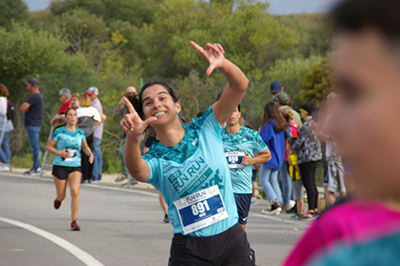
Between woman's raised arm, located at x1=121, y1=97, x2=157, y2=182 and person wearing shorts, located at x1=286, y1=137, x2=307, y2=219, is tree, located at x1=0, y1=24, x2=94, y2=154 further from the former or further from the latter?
woman's raised arm, located at x1=121, y1=97, x2=157, y2=182

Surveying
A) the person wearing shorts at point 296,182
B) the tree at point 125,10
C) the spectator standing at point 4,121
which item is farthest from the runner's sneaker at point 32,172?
the tree at point 125,10

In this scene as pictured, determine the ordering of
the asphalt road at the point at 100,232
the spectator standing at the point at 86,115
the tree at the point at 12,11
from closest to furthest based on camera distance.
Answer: the asphalt road at the point at 100,232 → the spectator standing at the point at 86,115 → the tree at the point at 12,11

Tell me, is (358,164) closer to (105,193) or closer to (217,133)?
(217,133)

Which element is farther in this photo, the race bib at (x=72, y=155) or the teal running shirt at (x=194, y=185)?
the race bib at (x=72, y=155)

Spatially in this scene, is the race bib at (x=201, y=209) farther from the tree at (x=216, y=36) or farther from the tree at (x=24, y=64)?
the tree at (x=216, y=36)

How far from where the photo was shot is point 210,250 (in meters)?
2.59

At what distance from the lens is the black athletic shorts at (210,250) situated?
2.58 metres

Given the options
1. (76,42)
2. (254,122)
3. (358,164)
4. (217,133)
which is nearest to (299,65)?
(254,122)

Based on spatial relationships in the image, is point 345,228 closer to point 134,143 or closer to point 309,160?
point 134,143

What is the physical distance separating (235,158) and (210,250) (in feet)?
10.5

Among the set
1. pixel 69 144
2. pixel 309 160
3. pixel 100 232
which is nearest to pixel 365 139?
pixel 100 232

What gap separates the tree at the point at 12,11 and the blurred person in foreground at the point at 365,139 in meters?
39.1

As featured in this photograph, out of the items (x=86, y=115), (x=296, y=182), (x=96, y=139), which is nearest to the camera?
(x=296, y=182)

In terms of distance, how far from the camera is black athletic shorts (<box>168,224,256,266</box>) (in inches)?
102
